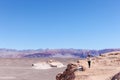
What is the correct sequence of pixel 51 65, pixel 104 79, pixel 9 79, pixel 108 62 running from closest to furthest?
pixel 104 79, pixel 108 62, pixel 9 79, pixel 51 65

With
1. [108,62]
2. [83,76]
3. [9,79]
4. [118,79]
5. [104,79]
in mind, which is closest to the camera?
[118,79]

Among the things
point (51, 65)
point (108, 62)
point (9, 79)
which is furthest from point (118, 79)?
point (51, 65)

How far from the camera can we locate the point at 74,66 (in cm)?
1109

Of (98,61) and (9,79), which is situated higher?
(98,61)

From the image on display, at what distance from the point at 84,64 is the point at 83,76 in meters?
1.44

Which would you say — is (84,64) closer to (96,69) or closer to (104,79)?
(96,69)

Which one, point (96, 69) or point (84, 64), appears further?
point (84, 64)

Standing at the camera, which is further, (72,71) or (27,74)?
(27,74)

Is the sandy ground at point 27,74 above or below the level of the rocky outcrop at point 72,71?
below

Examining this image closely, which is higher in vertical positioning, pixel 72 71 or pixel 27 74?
pixel 72 71

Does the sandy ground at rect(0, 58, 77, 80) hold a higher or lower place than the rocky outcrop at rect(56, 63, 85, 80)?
lower

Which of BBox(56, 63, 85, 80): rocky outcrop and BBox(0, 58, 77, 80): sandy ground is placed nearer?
BBox(56, 63, 85, 80): rocky outcrop

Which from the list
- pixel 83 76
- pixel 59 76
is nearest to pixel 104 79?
pixel 83 76

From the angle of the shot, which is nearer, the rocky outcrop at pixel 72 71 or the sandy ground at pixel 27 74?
the rocky outcrop at pixel 72 71
